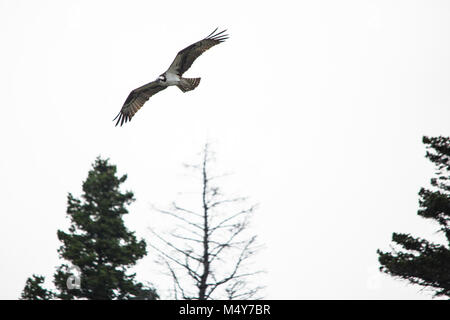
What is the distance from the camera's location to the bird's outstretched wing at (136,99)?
1688cm

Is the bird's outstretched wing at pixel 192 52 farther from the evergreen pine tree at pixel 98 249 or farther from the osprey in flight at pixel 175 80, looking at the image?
the evergreen pine tree at pixel 98 249

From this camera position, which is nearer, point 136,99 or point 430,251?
point 430,251

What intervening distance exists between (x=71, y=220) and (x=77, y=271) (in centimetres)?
170

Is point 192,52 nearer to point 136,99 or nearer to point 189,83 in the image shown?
point 189,83

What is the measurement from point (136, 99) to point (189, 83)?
2.14m

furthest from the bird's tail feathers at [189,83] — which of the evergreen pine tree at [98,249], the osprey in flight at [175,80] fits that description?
the evergreen pine tree at [98,249]

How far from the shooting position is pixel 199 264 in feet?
33.1

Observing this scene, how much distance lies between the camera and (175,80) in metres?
16.3

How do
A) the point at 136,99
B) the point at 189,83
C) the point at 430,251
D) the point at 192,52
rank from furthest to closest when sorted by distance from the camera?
the point at 136,99 < the point at 189,83 < the point at 192,52 < the point at 430,251

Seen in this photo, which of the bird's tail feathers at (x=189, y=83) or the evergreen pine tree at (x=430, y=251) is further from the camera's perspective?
the bird's tail feathers at (x=189, y=83)

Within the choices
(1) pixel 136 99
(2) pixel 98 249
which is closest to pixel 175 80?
(1) pixel 136 99

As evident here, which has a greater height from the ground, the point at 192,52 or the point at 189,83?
the point at 192,52
